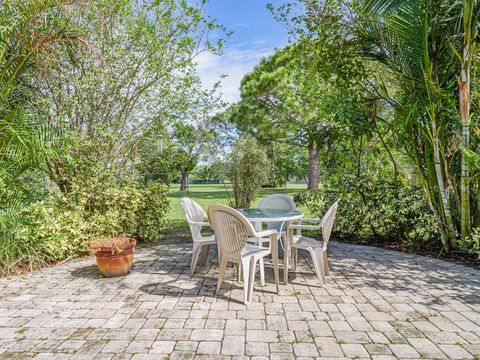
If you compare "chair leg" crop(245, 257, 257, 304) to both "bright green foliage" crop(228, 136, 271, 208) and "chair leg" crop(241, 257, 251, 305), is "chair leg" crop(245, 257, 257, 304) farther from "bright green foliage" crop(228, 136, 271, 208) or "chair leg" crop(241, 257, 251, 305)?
"bright green foliage" crop(228, 136, 271, 208)

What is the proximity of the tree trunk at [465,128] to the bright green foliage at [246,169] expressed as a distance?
203 inches

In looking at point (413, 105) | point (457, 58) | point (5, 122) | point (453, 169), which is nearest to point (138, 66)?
point (5, 122)

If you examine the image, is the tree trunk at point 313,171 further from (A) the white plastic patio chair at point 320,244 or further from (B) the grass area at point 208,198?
(A) the white plastic patio chair at point 320,244

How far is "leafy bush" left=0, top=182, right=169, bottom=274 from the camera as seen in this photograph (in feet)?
14.7

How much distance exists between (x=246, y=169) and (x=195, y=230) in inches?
193

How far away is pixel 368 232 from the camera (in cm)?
668

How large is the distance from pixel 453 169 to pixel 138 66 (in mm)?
5508

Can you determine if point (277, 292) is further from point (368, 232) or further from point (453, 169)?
point (368, 232)

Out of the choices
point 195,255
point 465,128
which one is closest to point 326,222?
point 195,255

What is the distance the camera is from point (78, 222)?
5.17m

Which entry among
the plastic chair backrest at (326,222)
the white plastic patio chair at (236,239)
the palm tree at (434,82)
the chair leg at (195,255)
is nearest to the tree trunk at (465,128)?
the palm tree at (434,82)

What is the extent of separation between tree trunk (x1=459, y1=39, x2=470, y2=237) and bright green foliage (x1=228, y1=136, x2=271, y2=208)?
16.9ft

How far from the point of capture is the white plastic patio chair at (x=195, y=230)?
4.17 metres

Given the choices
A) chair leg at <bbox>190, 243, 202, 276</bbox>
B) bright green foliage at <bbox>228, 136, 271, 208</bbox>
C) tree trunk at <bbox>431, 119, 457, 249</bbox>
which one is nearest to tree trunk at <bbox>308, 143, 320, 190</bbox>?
bright green foliage at <bbox>228, 136, 271, 208</bbox>
